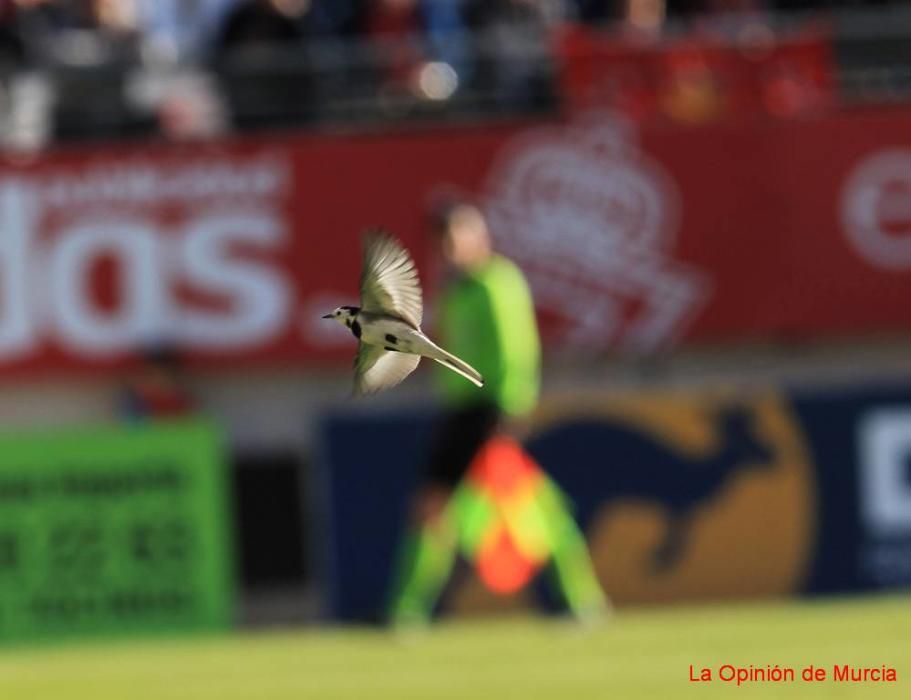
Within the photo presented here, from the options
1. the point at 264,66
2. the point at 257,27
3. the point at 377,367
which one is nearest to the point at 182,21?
the point at 257,27

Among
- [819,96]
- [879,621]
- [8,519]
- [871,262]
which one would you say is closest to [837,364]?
[871,262]

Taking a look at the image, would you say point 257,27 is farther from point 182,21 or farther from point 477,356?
point 477,356

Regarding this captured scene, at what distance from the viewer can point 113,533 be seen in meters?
12.9

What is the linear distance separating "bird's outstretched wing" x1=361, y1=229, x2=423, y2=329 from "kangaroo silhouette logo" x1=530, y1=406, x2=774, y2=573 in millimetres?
9200

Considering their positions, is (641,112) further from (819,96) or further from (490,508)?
(490,508)

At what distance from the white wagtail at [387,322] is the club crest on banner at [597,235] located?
1015cm

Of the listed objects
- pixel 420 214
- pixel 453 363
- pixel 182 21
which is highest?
pixel 182 21

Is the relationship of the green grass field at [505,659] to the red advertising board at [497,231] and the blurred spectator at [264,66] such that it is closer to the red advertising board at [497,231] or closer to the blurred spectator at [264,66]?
the red advertising board at [497,231]

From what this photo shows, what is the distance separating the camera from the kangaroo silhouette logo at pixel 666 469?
1261cm

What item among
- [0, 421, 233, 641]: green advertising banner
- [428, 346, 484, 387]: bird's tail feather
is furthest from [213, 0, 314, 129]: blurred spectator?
[428, 346, 484, 387]: bird's tail feather

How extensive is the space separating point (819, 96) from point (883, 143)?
0.53 meters

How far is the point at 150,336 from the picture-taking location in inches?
541

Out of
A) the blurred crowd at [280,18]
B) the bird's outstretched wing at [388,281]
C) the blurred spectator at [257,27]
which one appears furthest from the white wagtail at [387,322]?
the blurred spectator at [257,27]

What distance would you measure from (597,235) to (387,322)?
10.6 meters
